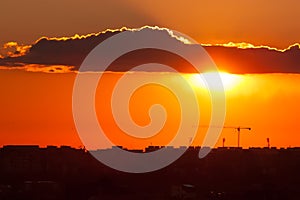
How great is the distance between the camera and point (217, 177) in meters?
196

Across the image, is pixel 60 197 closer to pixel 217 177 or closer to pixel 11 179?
pixel 11 179

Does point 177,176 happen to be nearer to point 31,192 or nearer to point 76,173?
point 76,173

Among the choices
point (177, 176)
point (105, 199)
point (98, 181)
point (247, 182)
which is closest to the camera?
point (105, 199)

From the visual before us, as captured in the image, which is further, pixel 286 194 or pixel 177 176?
pixel 177 176

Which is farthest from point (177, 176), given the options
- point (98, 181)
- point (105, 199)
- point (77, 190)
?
point (105, 199)

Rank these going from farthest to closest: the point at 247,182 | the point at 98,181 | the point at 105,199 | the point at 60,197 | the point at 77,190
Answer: the point at 247,182, the point at 98,181, the point at 77,190, the point at 60,197, the point at 105,199

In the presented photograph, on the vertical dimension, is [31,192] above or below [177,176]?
below

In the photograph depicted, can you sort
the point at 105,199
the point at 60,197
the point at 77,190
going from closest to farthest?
1. the point at 105,199
2. the point at 60,197
3. the point at 77,190

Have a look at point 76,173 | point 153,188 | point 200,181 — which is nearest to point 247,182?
point 200,181

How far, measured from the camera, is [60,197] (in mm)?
144000

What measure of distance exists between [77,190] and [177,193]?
1885 centimetres

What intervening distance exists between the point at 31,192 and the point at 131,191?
18046mm

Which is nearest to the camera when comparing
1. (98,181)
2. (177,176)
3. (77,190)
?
(77,190)

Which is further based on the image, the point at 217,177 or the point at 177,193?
the point at 217,177
